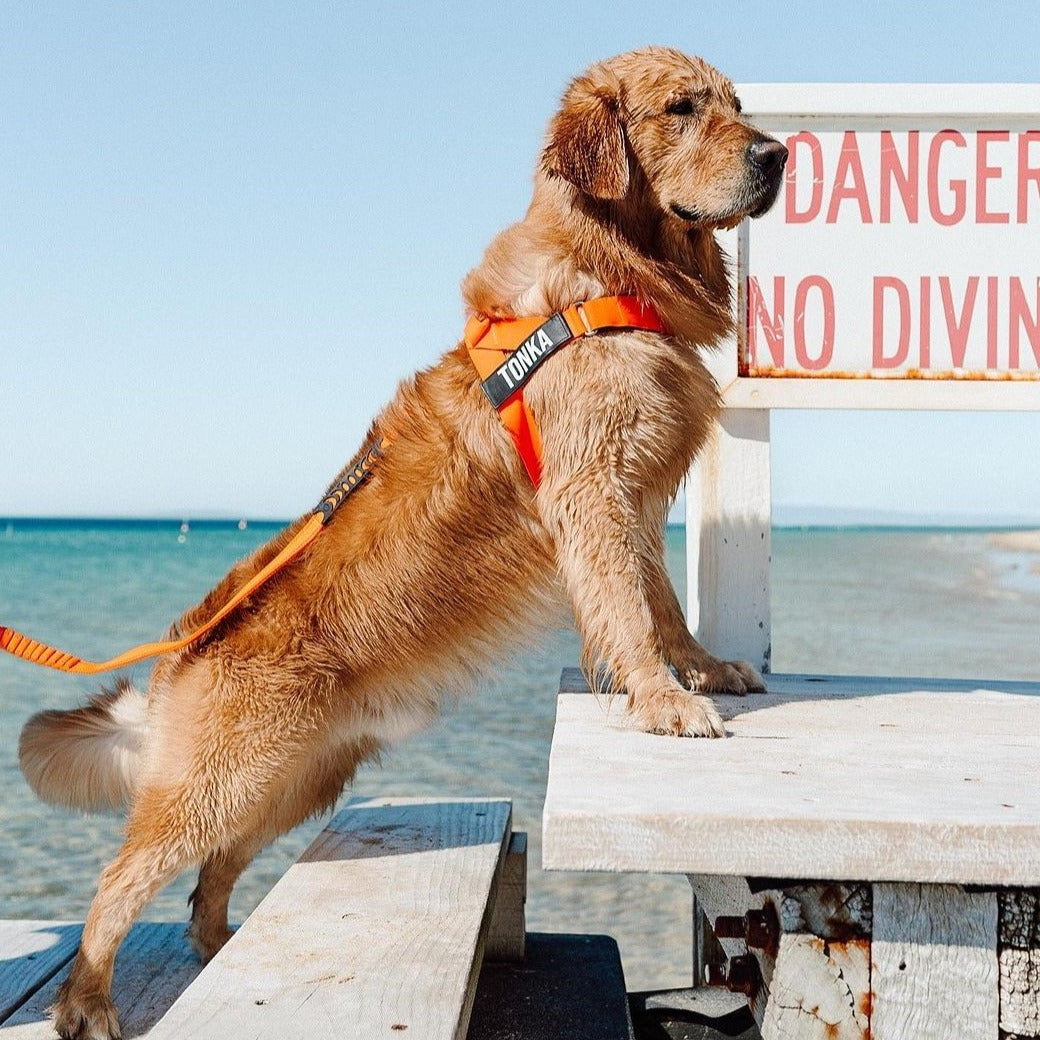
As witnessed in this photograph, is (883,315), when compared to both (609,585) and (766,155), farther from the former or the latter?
(609,585)

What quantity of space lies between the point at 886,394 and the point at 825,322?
264mm

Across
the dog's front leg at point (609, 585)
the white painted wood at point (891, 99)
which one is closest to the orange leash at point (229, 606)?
the dog's front leg at point (609, 585)

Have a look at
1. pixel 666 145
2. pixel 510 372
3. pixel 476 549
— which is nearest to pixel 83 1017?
pixel 476 549

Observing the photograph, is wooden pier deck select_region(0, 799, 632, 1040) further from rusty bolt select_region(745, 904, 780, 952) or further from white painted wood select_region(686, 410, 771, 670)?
white painted wood select_region(686, 410, 771, 670)

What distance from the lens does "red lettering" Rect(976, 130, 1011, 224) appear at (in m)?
3.03

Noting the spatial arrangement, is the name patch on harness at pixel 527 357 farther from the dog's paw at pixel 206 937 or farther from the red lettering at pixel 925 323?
the dog's paw at pixel 206 937

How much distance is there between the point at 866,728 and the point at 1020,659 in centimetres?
1003

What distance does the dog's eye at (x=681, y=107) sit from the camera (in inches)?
98.5

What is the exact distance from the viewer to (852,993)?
4.48 feet

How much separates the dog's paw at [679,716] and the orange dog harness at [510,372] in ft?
2.06

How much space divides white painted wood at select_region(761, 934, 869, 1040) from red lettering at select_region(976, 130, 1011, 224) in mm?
2331

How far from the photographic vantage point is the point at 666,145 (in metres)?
2.51

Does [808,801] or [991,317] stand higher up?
[991,317]

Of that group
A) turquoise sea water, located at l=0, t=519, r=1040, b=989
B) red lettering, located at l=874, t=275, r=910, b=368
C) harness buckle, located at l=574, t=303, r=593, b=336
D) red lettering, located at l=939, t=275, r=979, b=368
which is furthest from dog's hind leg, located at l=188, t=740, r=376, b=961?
red lettering, located at l=939, t=275, r=979, b=368
